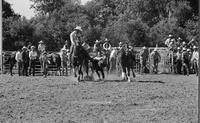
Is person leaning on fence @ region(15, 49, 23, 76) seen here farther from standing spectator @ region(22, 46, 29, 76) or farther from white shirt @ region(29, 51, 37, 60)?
white shirt @ region(29, 51, 37, 60)

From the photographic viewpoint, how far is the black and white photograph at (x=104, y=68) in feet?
39.3

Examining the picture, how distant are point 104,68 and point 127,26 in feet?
71.2

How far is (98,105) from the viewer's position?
13.1 metres

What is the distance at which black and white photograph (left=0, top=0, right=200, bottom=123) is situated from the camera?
11977mm

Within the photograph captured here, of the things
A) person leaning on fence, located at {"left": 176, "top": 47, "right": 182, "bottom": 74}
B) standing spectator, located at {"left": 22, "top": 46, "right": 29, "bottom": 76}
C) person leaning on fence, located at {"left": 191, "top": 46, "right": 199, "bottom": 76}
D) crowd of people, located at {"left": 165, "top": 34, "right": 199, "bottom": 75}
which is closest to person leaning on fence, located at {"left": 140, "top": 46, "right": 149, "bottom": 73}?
crowd of people, located at {"left": 165, "top": 34, "right": 199, "bottom": 75}

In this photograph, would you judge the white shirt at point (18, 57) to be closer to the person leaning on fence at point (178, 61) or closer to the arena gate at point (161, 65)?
the arena gate at point (161, 65)

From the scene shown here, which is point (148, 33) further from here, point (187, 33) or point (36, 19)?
point (36, 19)

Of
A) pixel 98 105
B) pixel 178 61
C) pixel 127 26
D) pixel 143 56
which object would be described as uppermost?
pixel 127 26

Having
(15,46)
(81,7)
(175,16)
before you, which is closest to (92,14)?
(81,7)

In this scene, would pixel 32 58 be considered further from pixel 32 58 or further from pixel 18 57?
pixel 18 57

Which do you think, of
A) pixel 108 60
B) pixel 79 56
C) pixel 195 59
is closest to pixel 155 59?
pixel 195 59

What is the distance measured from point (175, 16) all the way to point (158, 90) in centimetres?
4024

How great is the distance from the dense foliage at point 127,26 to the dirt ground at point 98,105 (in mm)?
35049

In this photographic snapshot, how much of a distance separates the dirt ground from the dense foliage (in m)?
35.0
